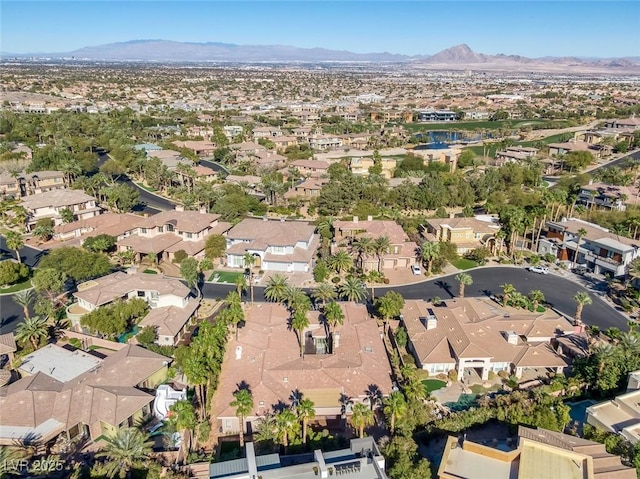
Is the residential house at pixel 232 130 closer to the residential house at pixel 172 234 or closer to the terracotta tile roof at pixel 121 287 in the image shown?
the residential house at pixel 172 234

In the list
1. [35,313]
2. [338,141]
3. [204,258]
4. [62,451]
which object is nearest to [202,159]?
[338,141]

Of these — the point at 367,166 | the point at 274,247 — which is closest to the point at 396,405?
the point at 274,247

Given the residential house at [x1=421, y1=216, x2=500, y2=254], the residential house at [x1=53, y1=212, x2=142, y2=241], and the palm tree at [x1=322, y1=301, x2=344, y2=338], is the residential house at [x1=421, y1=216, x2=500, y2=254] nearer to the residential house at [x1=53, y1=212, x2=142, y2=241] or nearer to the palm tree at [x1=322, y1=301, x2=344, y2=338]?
the palm tree at [x1=322, y1=301, x2=344, y2=338]

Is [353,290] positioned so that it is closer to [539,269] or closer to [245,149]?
[539,269]

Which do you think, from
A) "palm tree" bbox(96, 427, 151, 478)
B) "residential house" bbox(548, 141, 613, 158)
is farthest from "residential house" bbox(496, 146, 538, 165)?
"palm tree" bbox(96, 427, 151, 478)

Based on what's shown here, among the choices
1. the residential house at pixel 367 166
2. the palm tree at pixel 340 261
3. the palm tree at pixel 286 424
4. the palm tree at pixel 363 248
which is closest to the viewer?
the palm tree at pixel 286 424

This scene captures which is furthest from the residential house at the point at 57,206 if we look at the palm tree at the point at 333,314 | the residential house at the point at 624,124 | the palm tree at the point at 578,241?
the residential house at the point at 624,124
